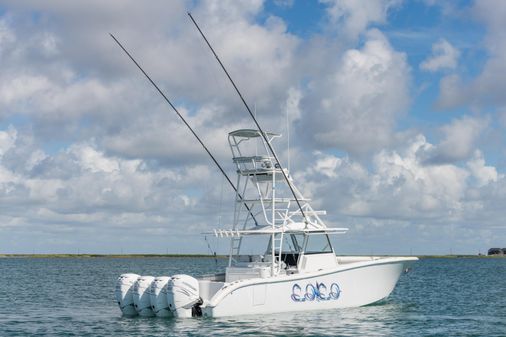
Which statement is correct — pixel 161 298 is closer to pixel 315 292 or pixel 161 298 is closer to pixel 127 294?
pixel 127 294

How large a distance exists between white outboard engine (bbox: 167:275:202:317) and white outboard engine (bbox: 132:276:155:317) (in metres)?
1.25

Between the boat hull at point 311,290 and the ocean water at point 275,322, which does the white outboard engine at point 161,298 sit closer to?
the ocean water at point 275,322

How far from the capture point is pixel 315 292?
98.6 feet

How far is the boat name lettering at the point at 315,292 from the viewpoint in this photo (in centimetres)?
2944

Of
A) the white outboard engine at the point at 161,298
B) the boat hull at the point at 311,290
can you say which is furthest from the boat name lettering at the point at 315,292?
the white outboard engine at the point at 161,298

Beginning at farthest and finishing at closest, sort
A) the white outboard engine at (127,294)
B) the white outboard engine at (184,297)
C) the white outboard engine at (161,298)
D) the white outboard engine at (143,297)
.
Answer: the white outboard engine at (127,294), the white outboard engine at (143,297), the white outboard engine at (161,298), the white outboard engine at (184,297)

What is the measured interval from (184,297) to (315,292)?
5431mm

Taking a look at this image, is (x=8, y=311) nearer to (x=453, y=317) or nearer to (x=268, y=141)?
(x=268, y=141)

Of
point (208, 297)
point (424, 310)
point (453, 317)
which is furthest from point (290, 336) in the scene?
point (424, 310)

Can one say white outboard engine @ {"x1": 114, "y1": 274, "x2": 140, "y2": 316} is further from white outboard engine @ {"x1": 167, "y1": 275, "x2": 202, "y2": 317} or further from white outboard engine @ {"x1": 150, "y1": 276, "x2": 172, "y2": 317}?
white outboard engine @ {"x1": 167, "y1": 275, "x2": 202, "y2": 317}

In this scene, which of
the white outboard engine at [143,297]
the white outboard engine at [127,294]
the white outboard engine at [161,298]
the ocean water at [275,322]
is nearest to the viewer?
the ocean water at [275,322]

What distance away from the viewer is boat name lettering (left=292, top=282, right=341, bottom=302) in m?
29.4

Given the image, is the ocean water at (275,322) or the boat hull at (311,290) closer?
the ocean water at (275,322)

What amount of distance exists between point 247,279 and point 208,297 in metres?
1.63
